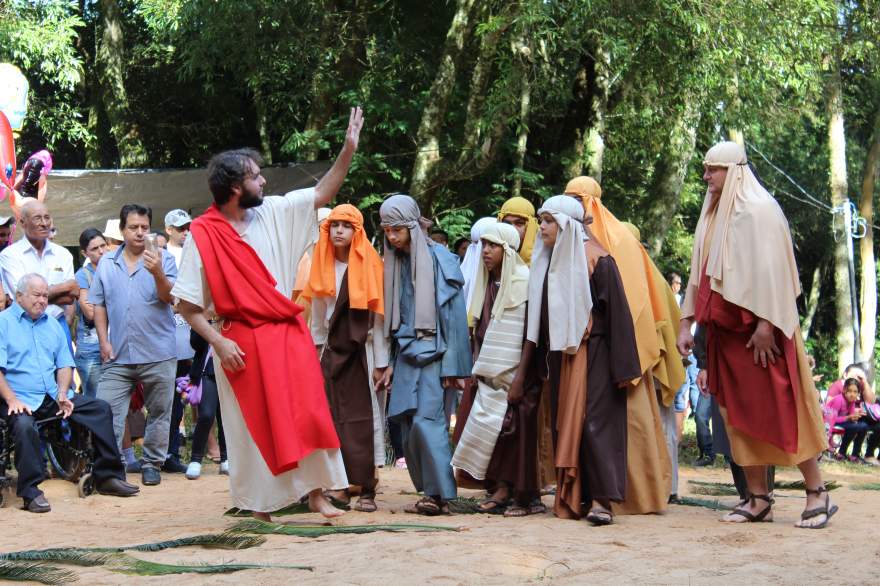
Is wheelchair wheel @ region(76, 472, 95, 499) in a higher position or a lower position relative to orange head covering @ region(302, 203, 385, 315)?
lower

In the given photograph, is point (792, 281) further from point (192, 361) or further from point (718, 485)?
point (192, 361)

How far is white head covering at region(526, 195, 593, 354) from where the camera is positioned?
6.62 metres

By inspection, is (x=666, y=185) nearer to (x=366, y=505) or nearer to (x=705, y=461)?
(x=705, y=461)

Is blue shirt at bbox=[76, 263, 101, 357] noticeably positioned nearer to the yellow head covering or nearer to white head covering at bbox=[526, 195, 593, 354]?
the yellow head covering

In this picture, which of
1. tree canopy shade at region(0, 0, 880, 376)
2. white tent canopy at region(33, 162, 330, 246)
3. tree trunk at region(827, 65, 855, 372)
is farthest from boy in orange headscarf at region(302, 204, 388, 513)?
tree trunk at region(827, 65, 855, 372)

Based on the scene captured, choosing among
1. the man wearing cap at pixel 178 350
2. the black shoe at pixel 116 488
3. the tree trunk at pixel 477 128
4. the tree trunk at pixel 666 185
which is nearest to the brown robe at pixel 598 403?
the black shoe at pixel 116 488

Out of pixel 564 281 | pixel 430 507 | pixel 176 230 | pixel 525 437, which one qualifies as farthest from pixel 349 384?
pixel 176 230

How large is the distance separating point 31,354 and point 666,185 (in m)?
12.0

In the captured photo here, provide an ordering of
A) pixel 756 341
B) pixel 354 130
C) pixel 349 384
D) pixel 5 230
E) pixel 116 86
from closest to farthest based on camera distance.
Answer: pixel 354 130 → pixel 756 341 → pixel 349 384 → pixel 5 230 → pixel 116 86

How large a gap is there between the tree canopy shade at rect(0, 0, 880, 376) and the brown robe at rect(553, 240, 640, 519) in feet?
19.2

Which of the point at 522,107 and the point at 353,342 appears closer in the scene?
the point at 353,342

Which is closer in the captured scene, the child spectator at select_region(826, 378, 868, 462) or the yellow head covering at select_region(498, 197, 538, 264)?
the yellow head covering at select_region(498, 197, 538, 264)

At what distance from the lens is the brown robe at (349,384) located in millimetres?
7176

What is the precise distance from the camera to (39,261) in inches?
343
